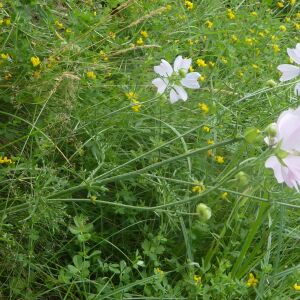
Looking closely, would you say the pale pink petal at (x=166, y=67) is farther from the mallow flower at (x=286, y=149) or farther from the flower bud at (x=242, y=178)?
the mallow flower at (x=286, y=149)

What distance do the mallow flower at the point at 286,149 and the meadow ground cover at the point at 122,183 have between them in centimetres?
17

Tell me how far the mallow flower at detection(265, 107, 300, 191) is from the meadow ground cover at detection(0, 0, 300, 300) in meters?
0.17

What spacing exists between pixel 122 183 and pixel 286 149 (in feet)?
2.76

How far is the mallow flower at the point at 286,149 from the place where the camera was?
1160 millimetres

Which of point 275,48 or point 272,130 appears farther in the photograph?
point 275,48

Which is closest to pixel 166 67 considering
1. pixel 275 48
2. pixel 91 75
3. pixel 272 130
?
pixel 91 75

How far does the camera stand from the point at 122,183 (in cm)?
195

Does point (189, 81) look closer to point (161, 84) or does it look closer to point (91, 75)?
point (161, 84)

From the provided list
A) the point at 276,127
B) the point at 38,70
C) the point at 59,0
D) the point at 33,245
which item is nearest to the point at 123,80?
the point at 38,70

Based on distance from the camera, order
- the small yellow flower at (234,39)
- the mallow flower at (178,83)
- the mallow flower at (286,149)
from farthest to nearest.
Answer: the small yellow flower at (234,39) → the mallow flower at (178,83) → the mallow flower at (286,149)

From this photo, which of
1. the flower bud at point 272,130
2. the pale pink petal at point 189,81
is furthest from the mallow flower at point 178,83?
the flower bud at point 272,130

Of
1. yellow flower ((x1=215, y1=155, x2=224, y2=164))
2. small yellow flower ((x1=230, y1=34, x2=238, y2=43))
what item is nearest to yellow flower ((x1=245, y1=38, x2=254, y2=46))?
small yellow flower ((x1=230, y1=34, x2=238, y2=43))

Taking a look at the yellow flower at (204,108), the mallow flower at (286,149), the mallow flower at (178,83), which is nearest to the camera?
the mallow flower at (286,149)

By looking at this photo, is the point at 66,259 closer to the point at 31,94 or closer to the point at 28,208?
the point at 28,208
